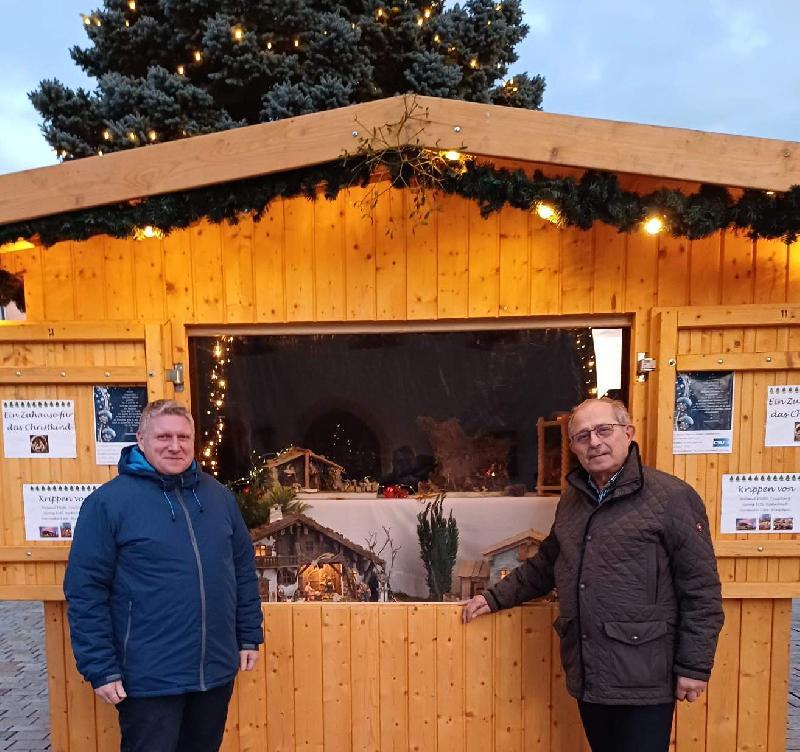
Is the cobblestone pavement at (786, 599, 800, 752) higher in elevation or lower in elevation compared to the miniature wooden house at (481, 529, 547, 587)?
lower

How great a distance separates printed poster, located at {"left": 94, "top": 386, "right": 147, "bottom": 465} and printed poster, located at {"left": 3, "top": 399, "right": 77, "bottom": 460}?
12 cm

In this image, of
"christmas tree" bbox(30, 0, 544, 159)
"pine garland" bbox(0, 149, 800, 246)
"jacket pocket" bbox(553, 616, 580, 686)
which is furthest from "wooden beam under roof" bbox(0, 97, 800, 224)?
"christmas tree" bbox(30, 0, 544, 159)

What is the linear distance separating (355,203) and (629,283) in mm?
1382

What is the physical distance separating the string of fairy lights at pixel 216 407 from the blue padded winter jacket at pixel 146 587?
2.98 feet

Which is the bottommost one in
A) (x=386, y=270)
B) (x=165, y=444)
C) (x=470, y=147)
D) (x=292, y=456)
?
(x=292, y=456)

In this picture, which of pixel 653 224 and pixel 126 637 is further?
pixel 653 224

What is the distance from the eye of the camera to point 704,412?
248 cm

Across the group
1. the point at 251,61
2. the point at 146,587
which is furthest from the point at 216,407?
the point at 251,61

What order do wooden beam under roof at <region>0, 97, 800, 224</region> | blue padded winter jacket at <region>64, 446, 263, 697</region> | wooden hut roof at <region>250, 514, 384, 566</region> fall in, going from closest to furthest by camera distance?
blue padded winter jacket at <region>64, 446, 263, 697</region>, wooden beam under roof at <region>0, 97, 800, 224</region>, wooden hut roof at <region>250, 514, 384, 566</region>

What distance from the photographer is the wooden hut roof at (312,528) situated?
9.79ft

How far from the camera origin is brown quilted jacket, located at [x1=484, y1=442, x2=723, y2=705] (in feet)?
6.23

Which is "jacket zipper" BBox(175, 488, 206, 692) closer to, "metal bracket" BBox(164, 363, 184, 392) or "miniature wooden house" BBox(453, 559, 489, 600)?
"metal bracket" BBox(164, 363, 184, 392)

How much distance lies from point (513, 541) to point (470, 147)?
2.04 meters

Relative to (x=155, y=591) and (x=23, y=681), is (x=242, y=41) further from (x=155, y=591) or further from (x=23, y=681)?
(x=23, y=681)
